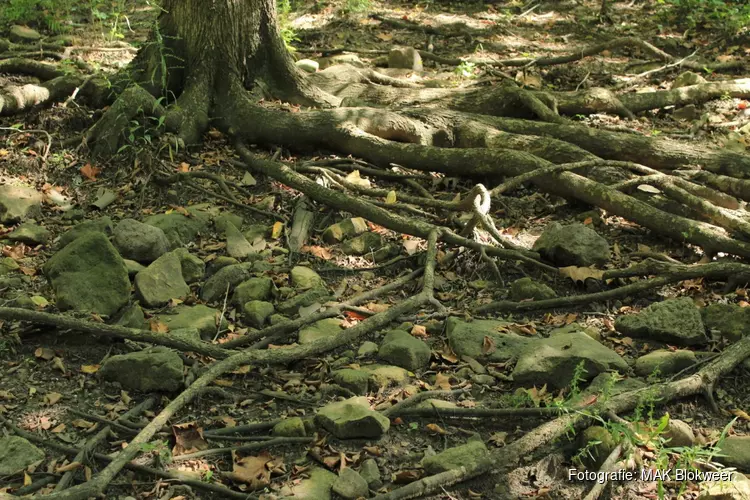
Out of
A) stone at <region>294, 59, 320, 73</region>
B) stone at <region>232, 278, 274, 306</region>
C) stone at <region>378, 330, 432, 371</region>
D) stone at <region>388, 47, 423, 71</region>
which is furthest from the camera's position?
stone at <region>388, 47, 423, 71</region>

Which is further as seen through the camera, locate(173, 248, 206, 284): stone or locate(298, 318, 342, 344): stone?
locate(173, 248, 206, 284): stone

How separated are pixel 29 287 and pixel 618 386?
10.4ft

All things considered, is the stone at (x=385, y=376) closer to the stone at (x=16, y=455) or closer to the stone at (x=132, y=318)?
the stone at (x=132, y=318)

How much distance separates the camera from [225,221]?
5.05 m

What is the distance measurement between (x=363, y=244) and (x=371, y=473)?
2.11m

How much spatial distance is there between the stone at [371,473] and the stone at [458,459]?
Result: 0.61 ft

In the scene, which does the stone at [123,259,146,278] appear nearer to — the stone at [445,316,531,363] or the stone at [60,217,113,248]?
the stone at [60,217,113,248]

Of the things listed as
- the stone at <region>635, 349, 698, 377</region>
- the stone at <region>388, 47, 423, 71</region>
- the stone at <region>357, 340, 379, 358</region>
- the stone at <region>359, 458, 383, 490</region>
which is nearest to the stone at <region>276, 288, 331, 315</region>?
the stone at <region>357, 340, 379, 358</region>

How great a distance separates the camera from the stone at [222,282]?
14.2 feet

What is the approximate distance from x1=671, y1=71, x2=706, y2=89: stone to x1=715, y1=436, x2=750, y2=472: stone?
514 cm

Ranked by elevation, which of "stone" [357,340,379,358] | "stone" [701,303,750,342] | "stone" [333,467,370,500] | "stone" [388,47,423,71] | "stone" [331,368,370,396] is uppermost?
"stone" [388,47,423,71]

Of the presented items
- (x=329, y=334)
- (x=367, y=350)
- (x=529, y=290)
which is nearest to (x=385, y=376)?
(x=367, y=350)

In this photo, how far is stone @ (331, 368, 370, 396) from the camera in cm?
354

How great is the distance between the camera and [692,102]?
7.12 metres
